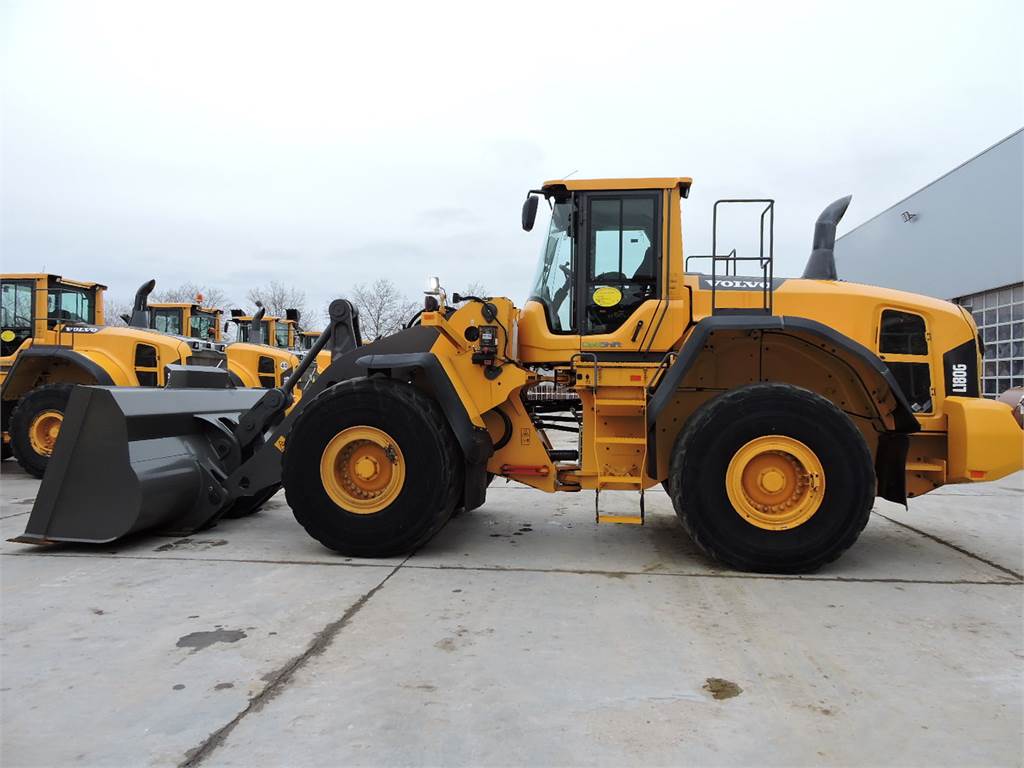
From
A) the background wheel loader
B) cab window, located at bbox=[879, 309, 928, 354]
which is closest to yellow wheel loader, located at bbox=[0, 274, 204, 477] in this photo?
the background wheel loader

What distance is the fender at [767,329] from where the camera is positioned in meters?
4.74

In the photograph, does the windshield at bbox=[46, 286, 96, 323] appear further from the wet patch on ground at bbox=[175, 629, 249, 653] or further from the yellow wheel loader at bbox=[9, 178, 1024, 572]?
the wet patch on ground at bbox=[175, 629, 249, 653]

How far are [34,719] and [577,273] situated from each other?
4151 mm

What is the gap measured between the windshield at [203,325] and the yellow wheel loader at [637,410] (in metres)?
10.9

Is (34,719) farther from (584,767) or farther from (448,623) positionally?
(584,767)

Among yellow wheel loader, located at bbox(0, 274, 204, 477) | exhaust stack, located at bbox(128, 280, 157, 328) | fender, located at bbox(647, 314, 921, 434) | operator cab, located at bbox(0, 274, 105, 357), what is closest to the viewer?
fender, located at bbox(647, 314, 921, 434)

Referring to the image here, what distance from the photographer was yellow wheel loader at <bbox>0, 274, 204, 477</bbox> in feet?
32.9

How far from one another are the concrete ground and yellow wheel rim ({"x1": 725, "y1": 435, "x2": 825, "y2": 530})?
1.47 ft

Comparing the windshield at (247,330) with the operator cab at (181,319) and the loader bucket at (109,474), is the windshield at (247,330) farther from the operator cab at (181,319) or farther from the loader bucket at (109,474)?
the loader bucket at (109,474)

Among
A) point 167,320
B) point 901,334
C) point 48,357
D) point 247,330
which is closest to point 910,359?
Result: point 901,334

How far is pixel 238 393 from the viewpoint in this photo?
7.18 m

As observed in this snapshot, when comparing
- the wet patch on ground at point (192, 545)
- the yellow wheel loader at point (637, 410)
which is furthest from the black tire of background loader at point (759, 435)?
the wet patch on ground at point (192, 545)

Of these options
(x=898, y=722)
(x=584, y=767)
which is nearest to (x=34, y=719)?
(x=584, y=767)

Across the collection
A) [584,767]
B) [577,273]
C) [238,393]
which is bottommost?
[584,767]
